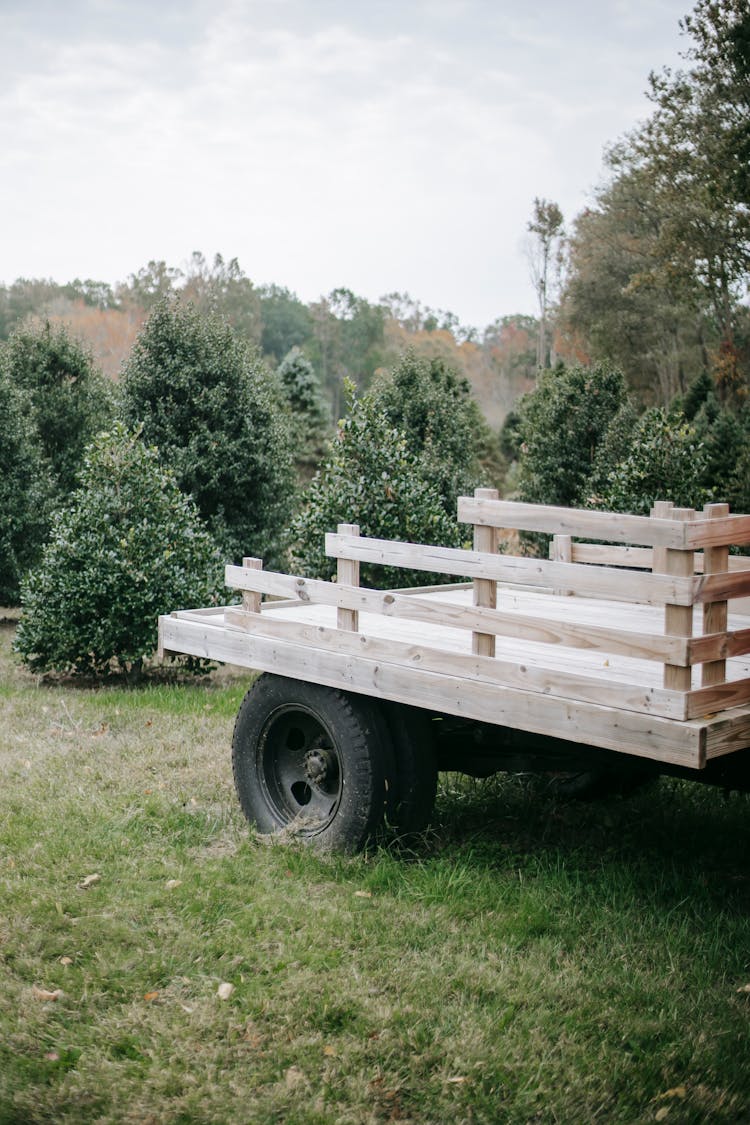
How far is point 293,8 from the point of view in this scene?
15.1 m

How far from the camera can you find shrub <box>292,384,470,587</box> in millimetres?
10461

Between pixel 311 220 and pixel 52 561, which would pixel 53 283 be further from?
pixel 52 561

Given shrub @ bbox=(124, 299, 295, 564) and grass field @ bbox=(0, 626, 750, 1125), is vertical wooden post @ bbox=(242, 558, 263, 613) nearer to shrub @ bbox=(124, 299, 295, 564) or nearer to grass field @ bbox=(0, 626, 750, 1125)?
grass field @ bbox=(0, 626, 750, 1125)

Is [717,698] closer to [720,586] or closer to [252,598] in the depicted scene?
[720,586]

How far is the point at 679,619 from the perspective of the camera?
383 cm

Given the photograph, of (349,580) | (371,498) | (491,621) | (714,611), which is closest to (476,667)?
(491,621)

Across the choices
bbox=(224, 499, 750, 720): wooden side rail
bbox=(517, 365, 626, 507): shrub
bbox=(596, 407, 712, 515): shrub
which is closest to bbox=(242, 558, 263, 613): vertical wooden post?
bbox=(224, 499, 750, 720): wooden side rail

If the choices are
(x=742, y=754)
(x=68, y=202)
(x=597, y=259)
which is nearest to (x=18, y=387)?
(x=742, y=754)

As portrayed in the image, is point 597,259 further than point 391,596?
Yes

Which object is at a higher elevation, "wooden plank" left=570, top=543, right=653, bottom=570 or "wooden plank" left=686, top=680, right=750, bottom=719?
"wooden plank" left=570, top=543, right=653, bottom=570

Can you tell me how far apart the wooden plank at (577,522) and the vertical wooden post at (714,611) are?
19 cm

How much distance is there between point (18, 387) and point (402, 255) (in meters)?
37.2

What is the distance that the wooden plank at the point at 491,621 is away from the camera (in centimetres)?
384

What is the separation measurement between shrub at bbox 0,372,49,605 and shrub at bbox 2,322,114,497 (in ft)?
5.15
